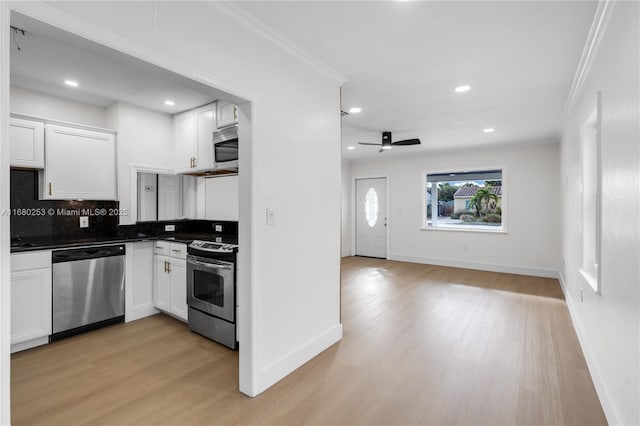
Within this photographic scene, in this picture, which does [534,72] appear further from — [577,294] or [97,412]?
[97,412]

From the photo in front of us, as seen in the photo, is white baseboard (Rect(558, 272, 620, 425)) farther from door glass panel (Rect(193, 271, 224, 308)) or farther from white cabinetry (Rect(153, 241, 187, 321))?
white cabinetry (Rect(153, 241, 187, 321))

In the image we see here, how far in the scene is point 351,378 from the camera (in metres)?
2.36

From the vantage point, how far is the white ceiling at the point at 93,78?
7.82 ft

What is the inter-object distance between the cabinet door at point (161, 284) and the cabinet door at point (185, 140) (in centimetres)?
115

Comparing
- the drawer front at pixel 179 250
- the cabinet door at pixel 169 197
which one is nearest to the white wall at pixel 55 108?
the cabinet door at pixel 169 197

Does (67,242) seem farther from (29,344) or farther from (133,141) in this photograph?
(133,141)

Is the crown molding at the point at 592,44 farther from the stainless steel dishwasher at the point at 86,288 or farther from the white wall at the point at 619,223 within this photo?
the stainless steel dishwasher at the point at 86,288

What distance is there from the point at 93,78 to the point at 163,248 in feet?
6.03

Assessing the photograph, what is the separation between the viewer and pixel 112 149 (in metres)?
3.68

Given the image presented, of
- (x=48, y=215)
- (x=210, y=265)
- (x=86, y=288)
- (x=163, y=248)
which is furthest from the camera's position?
(x=163, y=248)

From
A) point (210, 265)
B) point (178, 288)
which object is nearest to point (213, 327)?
point (210, 265)

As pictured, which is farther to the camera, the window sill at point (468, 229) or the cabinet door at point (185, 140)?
the window sill at point (468, 229)

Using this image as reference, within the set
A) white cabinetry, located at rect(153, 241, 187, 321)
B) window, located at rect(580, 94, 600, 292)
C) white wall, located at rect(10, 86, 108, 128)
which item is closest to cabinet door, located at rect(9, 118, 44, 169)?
white wall, located at rect(10, 86, 108, 128)

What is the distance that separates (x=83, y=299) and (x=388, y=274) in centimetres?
465
